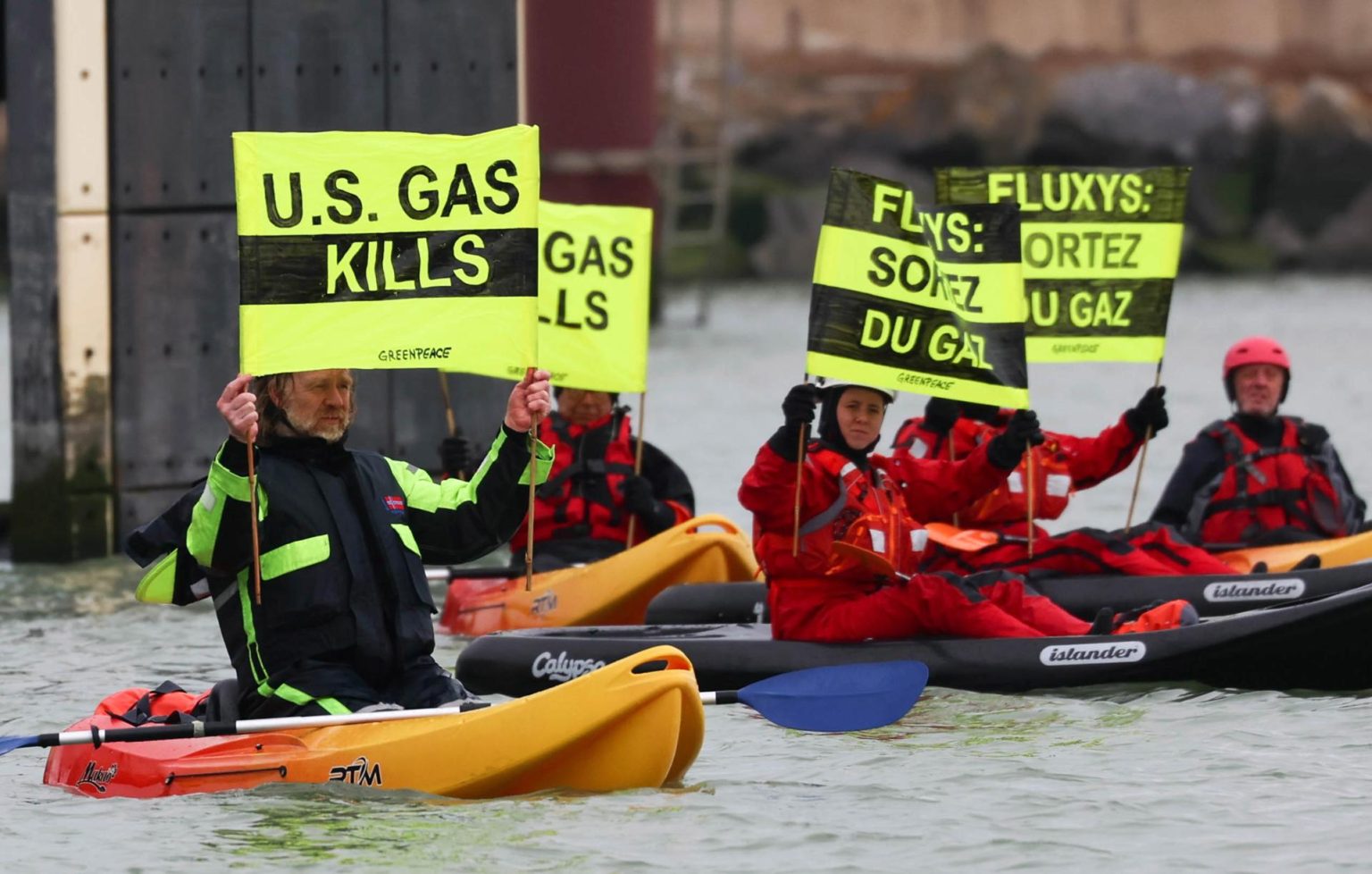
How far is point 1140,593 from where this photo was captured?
1179 cm

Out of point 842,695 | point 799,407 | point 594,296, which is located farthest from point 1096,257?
point 842,695

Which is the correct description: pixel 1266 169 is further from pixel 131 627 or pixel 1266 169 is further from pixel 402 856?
pixel 402 856

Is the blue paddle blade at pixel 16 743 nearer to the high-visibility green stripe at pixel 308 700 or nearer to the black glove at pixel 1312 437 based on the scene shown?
the high-visibility green stripe at pixel 308 700

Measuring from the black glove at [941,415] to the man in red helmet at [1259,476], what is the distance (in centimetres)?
128

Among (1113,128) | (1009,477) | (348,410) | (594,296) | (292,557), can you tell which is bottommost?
(1009,477)

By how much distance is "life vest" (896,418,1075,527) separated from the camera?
1201 cm

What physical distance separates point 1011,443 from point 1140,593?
1.97 m

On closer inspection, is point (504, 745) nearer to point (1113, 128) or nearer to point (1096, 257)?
point (1096, 257)

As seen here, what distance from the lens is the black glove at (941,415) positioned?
40.0 ft

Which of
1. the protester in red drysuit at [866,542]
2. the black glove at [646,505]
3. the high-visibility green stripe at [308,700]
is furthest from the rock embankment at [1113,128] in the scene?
the high-visibility green stripe at [308,700]

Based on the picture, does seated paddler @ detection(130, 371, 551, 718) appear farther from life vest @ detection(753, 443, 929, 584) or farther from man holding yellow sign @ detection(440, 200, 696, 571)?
man holding yellow sign @ detection(440, 200, 696, 571)

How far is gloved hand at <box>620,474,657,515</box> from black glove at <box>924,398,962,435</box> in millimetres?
1364

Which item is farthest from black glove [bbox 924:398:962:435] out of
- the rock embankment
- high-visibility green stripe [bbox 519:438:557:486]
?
the rock embankment

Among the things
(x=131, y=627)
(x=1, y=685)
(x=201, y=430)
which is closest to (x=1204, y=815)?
(x=1, y=685)
